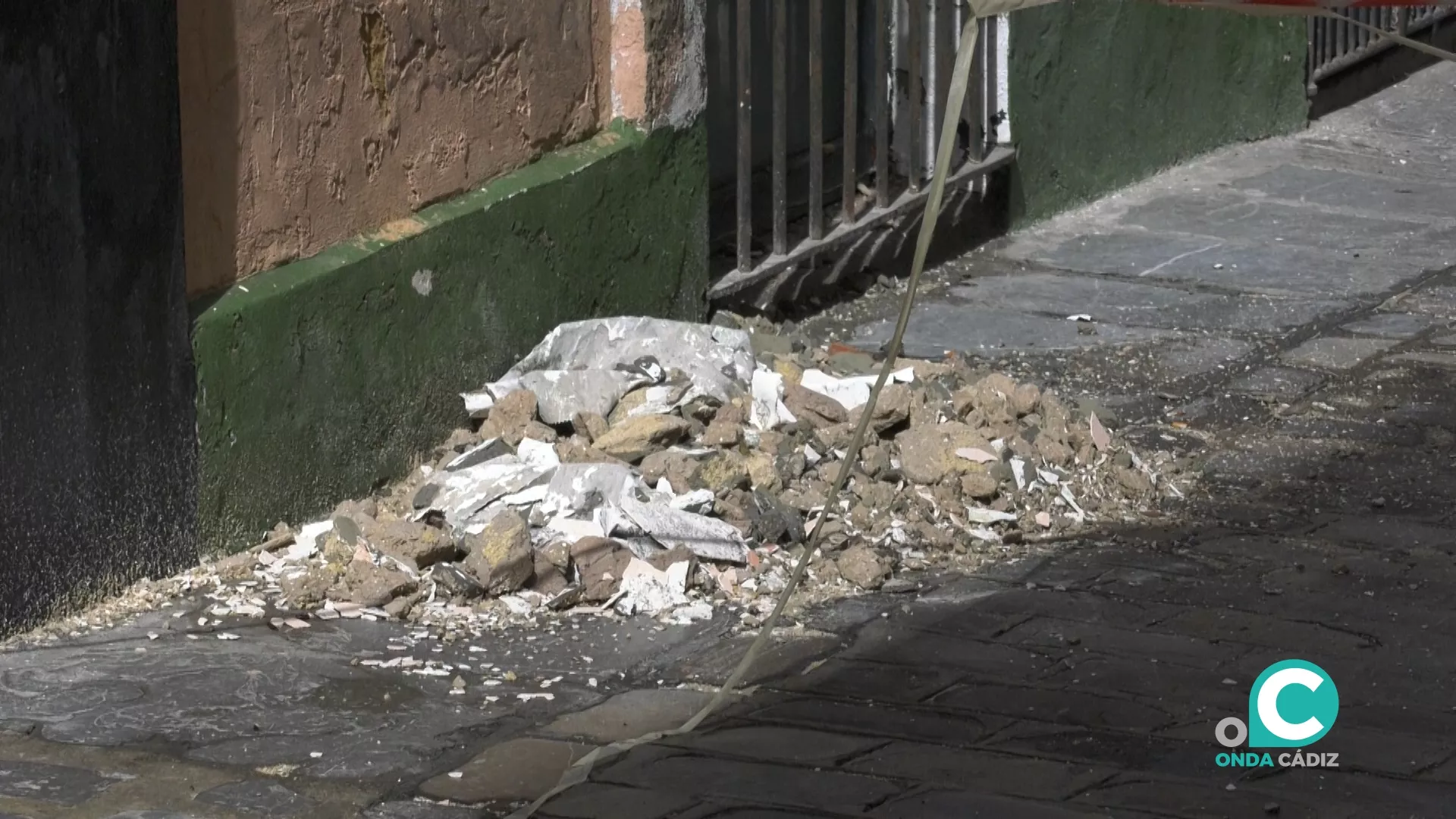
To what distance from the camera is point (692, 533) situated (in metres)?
4.84

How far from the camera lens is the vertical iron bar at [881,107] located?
24.4ft

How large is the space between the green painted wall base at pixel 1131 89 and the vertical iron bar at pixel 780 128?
5.70 ft

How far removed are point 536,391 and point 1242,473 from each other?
1984mm

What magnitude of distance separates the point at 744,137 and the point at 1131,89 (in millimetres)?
3063

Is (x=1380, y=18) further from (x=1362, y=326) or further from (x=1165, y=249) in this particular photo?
(x=1362, y=326)

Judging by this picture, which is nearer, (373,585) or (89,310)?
(89,310)

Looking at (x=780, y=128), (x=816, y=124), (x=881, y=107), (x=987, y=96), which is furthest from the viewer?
(x=987, y=96)

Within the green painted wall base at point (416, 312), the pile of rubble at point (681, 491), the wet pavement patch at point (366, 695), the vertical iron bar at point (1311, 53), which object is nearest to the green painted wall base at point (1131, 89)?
the vertical iron bar at point (1311, 53)

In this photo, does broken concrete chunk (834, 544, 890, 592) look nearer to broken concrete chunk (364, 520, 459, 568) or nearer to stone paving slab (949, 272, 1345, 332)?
broken concrete chunk (364, 520, 459, 568)

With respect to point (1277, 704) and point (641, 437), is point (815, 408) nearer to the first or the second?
point (641, 437)

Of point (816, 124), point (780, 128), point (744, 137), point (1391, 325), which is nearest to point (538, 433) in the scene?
point (744, 137)

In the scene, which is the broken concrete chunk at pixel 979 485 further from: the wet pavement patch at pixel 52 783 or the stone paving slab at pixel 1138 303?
the wet pavement patch at pixel 52 783

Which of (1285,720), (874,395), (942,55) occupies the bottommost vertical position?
Result: (1285,720)

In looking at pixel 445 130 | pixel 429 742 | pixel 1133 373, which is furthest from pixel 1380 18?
pixel 429 742
